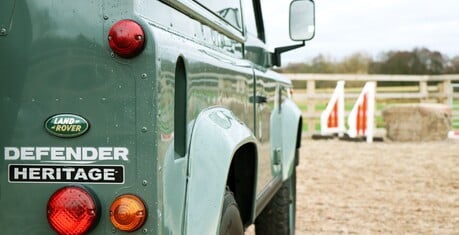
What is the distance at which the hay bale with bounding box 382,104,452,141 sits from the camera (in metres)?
15.8

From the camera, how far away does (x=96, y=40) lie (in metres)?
1.67

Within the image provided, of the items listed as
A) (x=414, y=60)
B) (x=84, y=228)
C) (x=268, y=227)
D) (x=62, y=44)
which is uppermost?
(x=414, y=60)

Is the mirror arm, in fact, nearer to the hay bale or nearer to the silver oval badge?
the silver oval badge

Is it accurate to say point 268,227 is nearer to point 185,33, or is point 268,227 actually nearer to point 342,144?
point 185,33

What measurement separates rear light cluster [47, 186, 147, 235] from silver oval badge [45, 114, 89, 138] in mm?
128

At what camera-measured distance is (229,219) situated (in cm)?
238

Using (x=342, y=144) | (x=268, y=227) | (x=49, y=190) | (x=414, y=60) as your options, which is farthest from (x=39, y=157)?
(x=414, y=60)

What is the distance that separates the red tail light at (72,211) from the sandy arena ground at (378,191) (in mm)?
4389

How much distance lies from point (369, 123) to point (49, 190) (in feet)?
46.7

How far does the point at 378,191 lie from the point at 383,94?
35.1ft

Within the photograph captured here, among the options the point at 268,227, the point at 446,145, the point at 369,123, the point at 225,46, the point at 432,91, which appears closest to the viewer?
the point at 225,46

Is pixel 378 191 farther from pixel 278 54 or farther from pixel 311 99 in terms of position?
pixel 311 99

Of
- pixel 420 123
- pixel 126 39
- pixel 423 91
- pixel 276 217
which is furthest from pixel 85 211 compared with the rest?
pixel 423 91

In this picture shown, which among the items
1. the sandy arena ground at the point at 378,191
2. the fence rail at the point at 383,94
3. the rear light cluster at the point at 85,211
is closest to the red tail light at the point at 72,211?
the rear light cluster at the point at 85,211
